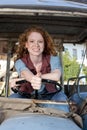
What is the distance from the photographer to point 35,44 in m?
4.25

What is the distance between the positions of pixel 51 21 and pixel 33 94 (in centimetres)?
122

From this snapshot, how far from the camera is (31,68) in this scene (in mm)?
4293

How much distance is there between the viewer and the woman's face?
14.0 feet

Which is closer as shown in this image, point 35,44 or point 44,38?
point 35,44

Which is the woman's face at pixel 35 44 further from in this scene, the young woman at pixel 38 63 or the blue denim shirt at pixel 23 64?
the blue denim shirt at pixel 23 64

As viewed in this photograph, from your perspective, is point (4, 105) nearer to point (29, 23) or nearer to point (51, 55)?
point (51, 55)

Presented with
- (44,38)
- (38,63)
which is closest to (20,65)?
(38,63)

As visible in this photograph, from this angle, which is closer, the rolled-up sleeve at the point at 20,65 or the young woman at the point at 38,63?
the young woman at the point at 38,63

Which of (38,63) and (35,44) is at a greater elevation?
(35,44)

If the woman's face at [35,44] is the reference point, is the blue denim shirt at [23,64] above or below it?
below

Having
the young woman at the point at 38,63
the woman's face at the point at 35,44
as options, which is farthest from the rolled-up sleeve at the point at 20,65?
the woman's face at the point at 35,44

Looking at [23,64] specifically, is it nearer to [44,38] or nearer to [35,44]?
[35,44]

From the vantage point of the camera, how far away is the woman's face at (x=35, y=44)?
14.0 feet

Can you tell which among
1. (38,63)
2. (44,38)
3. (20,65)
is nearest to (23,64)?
(20,65)
